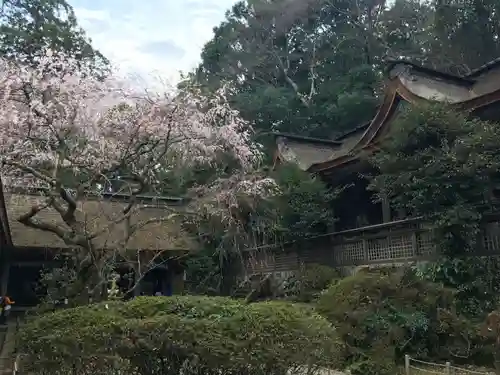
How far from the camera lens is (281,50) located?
3809cm

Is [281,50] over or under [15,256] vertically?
over

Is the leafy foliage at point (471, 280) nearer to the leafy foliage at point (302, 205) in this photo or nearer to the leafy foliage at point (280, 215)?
the leafy foliage at point (302, 205)

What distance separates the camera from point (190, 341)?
573 cm

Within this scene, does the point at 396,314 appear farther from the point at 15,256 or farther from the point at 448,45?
the point at 448,45

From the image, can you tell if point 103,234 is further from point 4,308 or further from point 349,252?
point 349,252

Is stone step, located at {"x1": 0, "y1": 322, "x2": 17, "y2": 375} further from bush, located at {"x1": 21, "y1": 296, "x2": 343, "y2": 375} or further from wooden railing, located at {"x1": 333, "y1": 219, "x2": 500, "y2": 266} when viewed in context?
wooden railing, located at {"x1": 333, "y1": 219, "x2": 500, "y2": 266}

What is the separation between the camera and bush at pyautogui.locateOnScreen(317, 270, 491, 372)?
9.30 metres

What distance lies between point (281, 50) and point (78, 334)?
34466 millimetres

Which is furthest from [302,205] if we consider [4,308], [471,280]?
[4,308]

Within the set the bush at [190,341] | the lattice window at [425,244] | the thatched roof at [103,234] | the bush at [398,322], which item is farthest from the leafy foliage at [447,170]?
the thatched roof at [103,234]

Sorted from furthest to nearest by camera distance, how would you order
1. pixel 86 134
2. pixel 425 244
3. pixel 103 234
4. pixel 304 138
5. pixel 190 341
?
pixel 304 138, pixel 103 234, pixel 86 134, pixel 425 244, pixel 190 341

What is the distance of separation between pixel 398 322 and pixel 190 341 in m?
5.07

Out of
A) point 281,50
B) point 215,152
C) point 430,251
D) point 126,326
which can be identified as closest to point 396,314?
point 430,251

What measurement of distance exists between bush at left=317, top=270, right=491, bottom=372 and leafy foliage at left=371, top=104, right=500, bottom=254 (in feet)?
5.66
